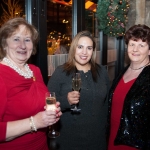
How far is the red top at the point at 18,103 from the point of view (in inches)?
62.5

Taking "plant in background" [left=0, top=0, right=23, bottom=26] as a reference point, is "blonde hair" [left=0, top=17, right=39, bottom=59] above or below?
below

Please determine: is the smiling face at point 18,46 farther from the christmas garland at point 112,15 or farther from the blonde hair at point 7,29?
the christmas garland at point 112,15

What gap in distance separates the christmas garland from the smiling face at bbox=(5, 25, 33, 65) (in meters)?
2.48

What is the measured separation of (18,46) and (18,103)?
0.49 m

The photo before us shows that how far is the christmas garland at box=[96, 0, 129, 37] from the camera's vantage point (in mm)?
4043

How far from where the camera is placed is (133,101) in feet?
6.38

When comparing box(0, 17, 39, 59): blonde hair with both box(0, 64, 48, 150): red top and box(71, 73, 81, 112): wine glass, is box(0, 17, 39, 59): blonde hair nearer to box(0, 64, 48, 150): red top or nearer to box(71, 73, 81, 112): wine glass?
box(0, 64, 48, 150): red top

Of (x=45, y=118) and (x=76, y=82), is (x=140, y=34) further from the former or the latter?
(x=45, y=118)

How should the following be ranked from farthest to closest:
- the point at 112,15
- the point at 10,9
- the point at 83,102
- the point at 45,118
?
1. the point at 112,15
2. the point at 10,9
3. the point at 83,102
4. the point at 45,118

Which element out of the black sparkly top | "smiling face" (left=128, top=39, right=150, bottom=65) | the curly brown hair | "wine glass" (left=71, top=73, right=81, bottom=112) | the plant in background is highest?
the plant in background

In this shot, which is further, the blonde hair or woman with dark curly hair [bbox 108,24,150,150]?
woman with dark curly hair [bbox 108,24,150,150]

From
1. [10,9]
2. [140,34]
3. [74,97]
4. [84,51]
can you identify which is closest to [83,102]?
[74,97]

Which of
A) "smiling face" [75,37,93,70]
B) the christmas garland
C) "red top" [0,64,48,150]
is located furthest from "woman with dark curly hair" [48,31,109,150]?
the christmas garland

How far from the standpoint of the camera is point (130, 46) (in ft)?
7.16
